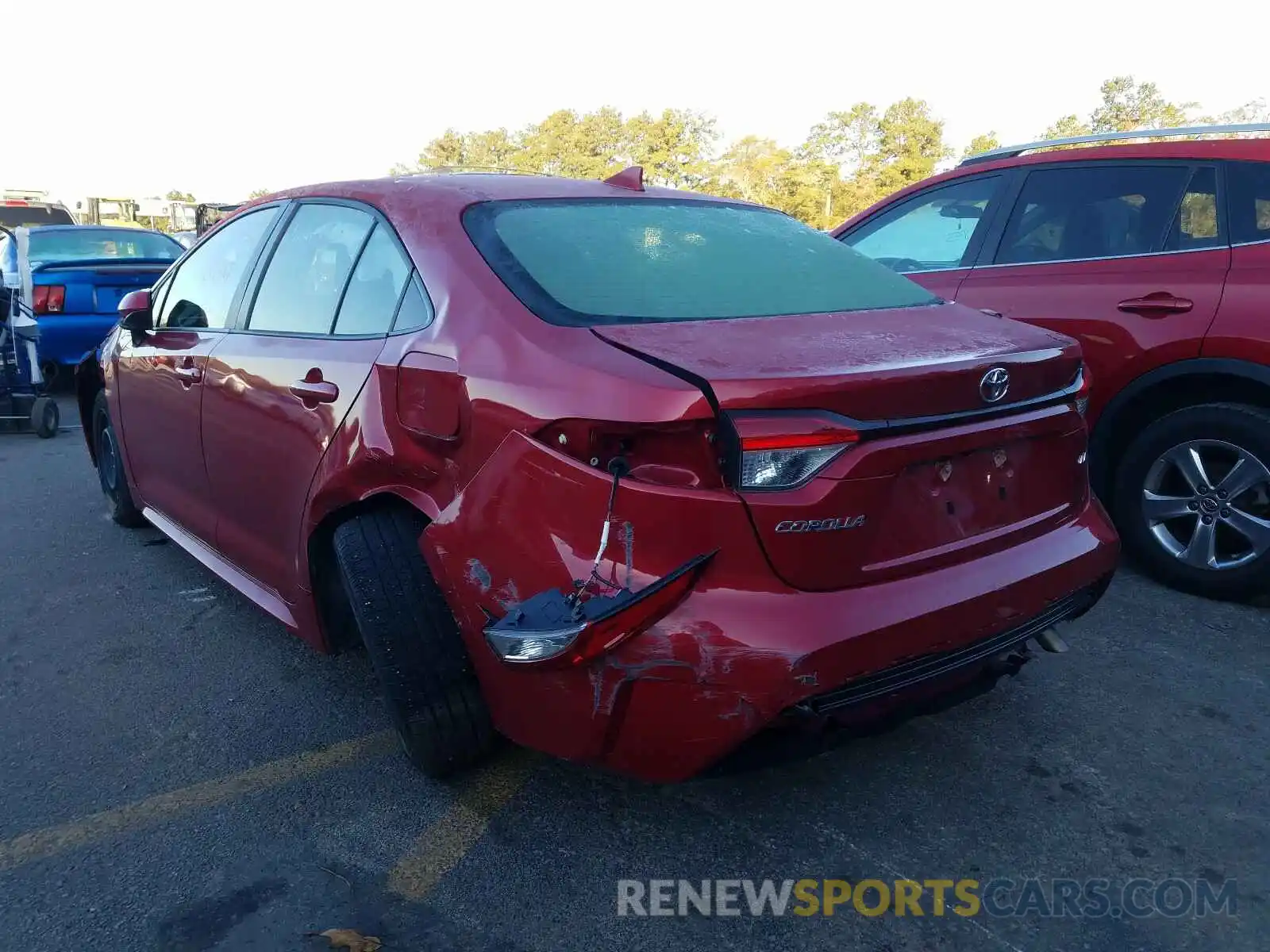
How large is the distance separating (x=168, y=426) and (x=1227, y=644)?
395cm

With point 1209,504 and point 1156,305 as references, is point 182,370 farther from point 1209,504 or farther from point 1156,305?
point 1209,504

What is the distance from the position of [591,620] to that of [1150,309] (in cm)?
303

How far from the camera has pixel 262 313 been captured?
127 inches

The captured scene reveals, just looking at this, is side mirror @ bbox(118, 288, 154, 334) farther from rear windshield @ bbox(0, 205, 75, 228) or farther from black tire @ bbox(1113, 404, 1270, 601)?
rear windshield @ bbox(0, 205, 75, 228)

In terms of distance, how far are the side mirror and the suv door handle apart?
3897 millimetres

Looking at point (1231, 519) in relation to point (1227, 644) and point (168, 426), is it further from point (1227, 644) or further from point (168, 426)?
point (168, 426)

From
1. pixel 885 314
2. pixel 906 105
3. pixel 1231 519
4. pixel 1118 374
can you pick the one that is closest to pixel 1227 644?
pixel 1231 519

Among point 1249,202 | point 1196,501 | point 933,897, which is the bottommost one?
point 933,897

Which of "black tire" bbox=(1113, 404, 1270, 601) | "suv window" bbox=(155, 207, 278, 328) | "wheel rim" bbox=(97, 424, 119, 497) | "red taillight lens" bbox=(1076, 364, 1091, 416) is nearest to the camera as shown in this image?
"red taillight lens" bbox=(1076, 364, 1091, 416)

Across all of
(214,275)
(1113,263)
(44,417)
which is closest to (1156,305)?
(1113,263)

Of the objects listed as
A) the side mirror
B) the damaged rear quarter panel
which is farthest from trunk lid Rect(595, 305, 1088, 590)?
the side mirror

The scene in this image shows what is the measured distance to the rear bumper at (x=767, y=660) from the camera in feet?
6.28

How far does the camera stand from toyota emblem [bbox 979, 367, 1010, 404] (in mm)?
2176

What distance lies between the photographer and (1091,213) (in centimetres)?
422
